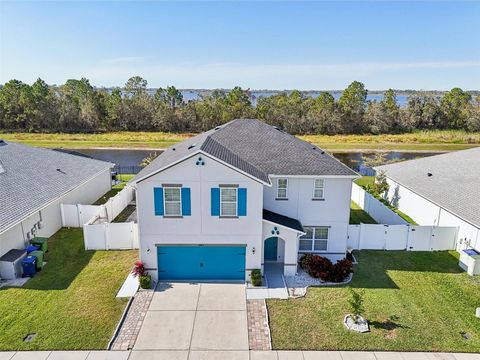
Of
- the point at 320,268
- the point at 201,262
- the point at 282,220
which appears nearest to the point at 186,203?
the point at 201,262

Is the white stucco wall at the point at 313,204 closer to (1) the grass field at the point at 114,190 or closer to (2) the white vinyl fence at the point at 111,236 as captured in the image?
(2) the white vinyl fence at the point at 111,236

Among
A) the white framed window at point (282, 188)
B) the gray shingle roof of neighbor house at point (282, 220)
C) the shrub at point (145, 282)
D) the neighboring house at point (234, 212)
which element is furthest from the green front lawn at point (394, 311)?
the shrub at point (145, 282)

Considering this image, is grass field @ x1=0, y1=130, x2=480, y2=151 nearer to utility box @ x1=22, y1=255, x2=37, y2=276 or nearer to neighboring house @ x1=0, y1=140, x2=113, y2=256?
neighboring house @ x1=0, y1=140, x2=113, y2=256

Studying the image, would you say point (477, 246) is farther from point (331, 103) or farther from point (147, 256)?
point (331, 103)

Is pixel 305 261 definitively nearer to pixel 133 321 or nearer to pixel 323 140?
pixel 133 321

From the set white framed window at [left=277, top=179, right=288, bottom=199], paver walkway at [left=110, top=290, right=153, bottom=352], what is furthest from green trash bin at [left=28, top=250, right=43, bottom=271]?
white framed window at [left=277, top=179, right=288, bottom=199]

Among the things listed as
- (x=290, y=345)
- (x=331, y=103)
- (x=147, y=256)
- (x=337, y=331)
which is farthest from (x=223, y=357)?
(x=331, y=103)
